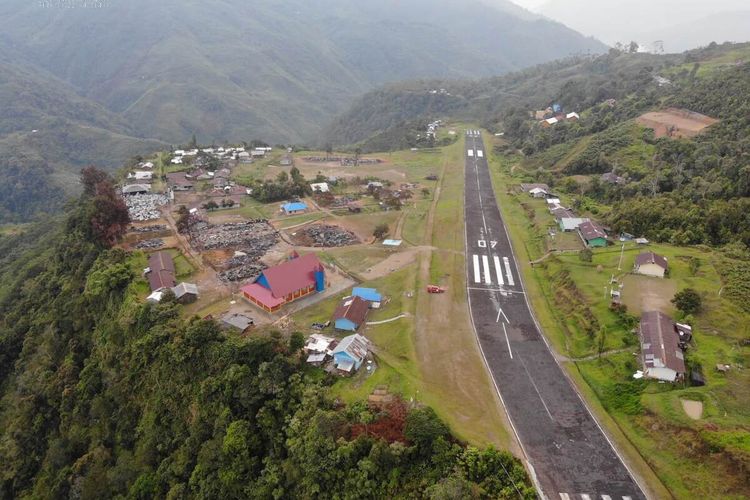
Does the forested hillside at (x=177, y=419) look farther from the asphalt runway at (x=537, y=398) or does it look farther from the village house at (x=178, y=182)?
the village house at (x=178, y=182)

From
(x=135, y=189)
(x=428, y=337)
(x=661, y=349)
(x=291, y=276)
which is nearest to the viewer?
(x=661, y=349)

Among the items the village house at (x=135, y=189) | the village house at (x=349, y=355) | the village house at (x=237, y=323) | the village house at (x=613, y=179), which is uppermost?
the village house at (x=613, y=179)

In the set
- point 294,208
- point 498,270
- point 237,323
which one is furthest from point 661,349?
point 294,208

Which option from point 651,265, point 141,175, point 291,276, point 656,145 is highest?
point 656,145

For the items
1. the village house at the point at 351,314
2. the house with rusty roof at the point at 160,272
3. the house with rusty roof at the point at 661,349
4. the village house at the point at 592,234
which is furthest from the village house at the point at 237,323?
the village house at the point at 592,234

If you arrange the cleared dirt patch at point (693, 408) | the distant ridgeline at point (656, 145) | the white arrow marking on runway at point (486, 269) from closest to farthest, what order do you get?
the cleared dirt patch at point (693, 408)
the white arrow marking on runway at point (486, 269)
the distant ridgeline at point (656, 145)

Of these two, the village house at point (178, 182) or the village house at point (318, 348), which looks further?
the village house at point (178, 182)

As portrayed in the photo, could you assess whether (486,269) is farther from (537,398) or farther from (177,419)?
(177,419)

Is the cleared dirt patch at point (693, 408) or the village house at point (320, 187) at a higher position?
the cleared dirt patch at point (693, 408)

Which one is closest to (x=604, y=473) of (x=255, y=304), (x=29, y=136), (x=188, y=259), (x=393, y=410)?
(x=393, y=410)
